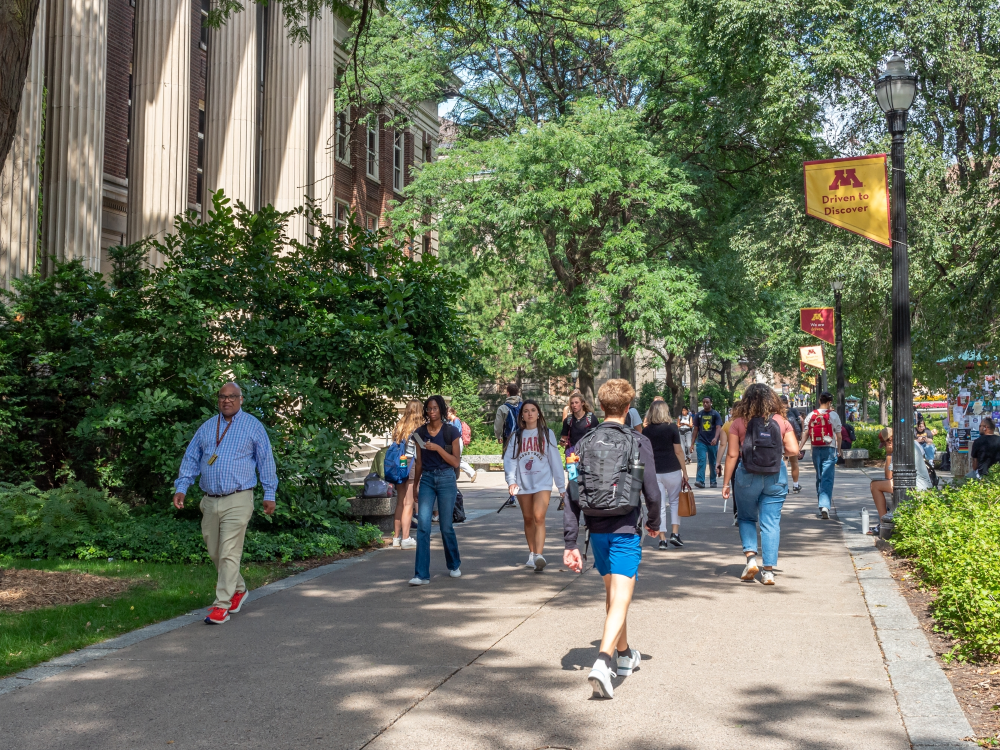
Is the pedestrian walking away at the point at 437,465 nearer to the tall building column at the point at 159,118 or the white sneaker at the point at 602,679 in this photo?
the white sneaker at the point at 602,679

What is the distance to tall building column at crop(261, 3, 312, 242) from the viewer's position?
2298cm

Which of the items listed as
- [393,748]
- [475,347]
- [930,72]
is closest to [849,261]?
[930,72]

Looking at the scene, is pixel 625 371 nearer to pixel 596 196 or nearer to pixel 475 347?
pixel 596 196

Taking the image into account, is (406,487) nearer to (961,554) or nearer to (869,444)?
(961,554)

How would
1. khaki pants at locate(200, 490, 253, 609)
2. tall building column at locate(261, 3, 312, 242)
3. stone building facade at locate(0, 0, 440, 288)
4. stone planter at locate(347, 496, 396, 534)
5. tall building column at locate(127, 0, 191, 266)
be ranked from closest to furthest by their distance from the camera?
khaki pants at locate(200, 490, 253, 609) → stone planter at locate(347, 496, 396, 534) → stone building facade at locate(0, 0, 440, 288) → tall building column at locate(127, 0, 191, 266) → tall building column at locate(261, 3, 312, 242)

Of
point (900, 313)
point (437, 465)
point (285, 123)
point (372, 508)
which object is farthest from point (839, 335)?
point (437, 465)

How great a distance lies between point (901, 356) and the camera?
39.8 feet

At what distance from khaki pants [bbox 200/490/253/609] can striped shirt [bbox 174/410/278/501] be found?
0.08 meters

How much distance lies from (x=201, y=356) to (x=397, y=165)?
28.3 metres

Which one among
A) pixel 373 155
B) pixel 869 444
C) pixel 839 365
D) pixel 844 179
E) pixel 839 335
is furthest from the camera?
pixel 373 155

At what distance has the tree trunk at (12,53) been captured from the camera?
22.0 feet

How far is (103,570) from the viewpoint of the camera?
32.1 ft

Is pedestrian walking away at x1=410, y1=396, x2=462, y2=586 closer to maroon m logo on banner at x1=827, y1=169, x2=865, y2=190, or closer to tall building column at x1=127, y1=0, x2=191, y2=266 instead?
maroon m logo on banner at x1=827, y1=169, x2=865, y2=190

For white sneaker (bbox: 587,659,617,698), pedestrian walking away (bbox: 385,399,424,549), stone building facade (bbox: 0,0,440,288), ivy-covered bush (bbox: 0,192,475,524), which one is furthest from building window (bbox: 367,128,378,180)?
white sneaker (bbox: 587,659,617,698)
